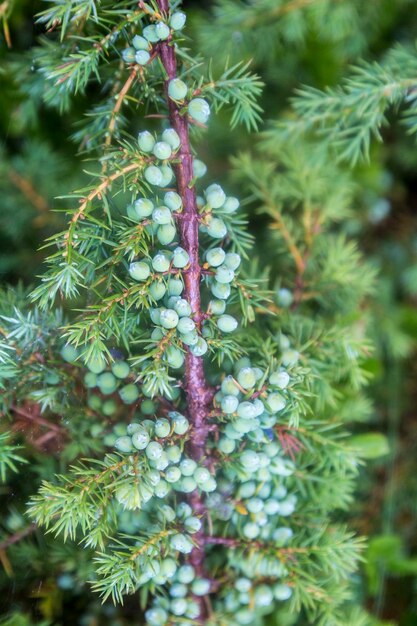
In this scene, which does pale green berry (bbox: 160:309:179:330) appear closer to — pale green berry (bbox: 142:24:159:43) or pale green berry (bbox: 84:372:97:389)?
pale green berry (bbox: 84:372:97:389)

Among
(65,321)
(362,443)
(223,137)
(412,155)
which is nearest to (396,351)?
(362,443)

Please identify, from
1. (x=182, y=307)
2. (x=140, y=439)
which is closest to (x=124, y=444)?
(x=140, y=439)

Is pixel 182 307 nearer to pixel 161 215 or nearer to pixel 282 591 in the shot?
pixel 161 215

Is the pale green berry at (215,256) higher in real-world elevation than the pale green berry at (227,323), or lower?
higher

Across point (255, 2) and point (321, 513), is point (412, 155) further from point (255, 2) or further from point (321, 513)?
point (321, 513)

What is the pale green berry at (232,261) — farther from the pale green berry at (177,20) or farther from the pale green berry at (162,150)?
the pale green berry at (177,20)

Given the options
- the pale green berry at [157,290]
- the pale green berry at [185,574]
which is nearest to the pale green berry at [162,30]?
the pale green berry at [157,290]
